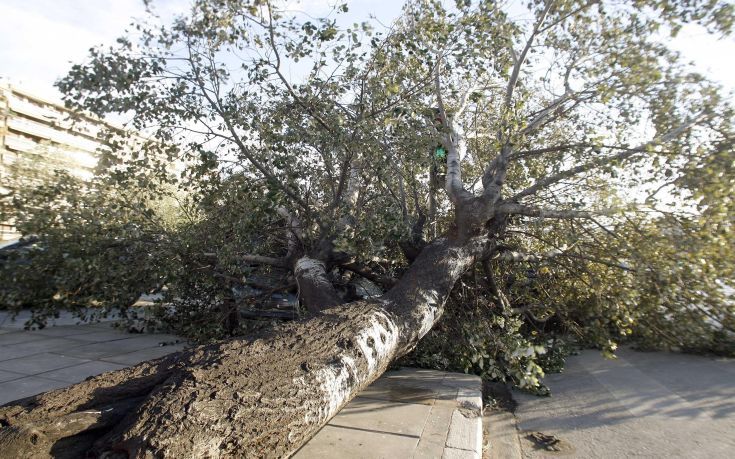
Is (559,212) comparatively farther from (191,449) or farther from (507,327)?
(191,449)

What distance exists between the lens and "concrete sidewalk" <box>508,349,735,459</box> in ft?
14.6

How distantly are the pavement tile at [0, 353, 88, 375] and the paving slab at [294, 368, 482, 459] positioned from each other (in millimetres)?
3751

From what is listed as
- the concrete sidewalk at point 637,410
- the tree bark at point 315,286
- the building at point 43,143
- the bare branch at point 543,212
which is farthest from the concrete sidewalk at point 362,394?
the bare branch at point 543,212

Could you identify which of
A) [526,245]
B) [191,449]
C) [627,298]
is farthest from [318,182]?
[191,449]

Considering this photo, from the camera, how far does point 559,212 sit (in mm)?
5484

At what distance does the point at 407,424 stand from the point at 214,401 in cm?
247

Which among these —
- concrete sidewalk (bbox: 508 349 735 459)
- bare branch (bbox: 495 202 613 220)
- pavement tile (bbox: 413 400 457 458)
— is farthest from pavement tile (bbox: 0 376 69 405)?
bare branch (bbox: 495 202 613 220)

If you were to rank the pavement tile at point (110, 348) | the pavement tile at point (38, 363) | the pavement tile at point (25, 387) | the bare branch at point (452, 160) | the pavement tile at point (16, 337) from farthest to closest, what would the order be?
the pavement tile at point (16, 337) → the pavement tile at point (110, 348) → the bare branch at point (452, 160) → the pavement tile at point (38, 363) → the pavement tile at point (25, 387)

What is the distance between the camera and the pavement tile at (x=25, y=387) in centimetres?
462

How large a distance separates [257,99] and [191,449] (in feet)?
17.9

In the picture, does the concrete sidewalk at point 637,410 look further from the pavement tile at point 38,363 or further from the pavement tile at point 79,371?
the pavement tile at point 38,363

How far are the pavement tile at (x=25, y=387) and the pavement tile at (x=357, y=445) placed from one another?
2.97 meters

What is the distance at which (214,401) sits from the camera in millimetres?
2406

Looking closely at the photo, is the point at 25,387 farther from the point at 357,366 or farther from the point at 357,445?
the point at 357,366
